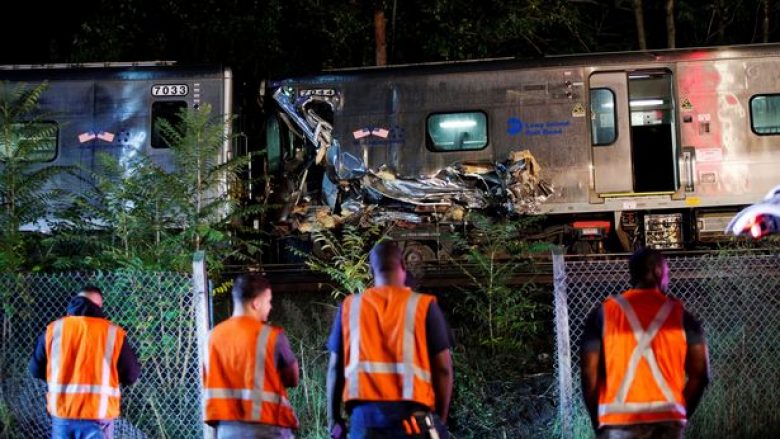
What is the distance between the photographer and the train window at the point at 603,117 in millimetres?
13438

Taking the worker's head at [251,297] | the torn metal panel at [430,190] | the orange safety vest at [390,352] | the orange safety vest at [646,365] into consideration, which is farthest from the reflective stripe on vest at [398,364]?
the torn metal panel at [430,190]

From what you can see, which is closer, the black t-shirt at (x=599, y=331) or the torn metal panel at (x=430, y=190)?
the black t-shirt at (x=599, y=331)

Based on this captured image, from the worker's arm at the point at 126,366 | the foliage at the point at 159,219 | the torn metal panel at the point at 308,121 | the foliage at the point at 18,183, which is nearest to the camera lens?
the worker's arm at the point at 126,366

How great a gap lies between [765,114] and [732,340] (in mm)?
7074

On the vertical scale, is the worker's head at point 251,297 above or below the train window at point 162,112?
below

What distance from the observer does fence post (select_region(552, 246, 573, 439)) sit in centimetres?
626

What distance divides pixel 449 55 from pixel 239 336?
1551cm

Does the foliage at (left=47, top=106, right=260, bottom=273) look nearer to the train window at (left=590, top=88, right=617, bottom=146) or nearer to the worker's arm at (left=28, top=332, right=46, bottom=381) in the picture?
the worker's arm at (left=28, top=332, right=46, bottom=381)

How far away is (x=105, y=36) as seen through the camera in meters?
19.8

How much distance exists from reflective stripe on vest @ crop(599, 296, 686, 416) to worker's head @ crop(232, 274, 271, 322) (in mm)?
1870

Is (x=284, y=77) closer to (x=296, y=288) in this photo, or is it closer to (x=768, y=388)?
(x=296, y=288)

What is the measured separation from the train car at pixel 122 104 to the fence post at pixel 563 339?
8647 millimetres

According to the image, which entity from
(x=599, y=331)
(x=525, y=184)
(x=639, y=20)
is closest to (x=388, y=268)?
(x=599, y=331)

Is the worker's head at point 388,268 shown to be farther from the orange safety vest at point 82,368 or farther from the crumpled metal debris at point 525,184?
the crumpled metal debris at point 525,184
